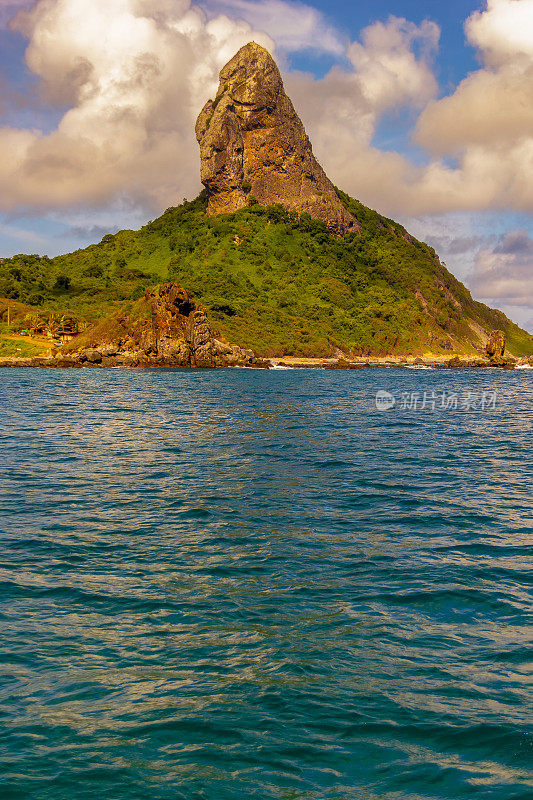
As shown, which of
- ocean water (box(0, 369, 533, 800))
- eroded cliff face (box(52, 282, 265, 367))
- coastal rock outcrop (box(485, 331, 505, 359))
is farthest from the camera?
coastal rock outcrop (box(485, 331, 505, 359))

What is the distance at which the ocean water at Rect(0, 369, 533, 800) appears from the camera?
6.57m

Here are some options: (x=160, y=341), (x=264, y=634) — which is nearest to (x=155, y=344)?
(x=160, y=341)

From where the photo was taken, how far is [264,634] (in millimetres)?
9539

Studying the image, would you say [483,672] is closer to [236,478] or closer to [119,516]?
[119,516]

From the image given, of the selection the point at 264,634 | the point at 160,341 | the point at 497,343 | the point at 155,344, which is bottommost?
the point at 264,634

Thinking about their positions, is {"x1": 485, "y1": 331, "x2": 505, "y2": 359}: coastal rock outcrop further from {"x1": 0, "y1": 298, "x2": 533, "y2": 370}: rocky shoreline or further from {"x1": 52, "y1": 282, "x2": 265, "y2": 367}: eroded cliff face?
{"x1": 52, "y1": 282, "x2": 265, "y2": 367}: eroded cliff face

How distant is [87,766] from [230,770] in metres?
1.58

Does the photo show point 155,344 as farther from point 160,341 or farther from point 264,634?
point 264,634

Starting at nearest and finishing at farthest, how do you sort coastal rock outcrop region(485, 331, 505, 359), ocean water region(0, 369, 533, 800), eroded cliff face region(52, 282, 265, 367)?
ocean water region(0, 369, 533, 800)
eroded cliff face region(52, 282, 265, 367)
coastal rock outcrop region(485, 331, 505, 359)

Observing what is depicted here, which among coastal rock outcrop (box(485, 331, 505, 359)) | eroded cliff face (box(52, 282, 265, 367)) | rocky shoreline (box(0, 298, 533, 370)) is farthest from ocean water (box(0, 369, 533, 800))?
coastal rock outcrop (box(485, 331, 505, 359))

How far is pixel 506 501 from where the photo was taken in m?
19.1

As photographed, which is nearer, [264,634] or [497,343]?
[264,634]

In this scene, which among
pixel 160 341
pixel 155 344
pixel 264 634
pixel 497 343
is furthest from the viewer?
pixel 497 343

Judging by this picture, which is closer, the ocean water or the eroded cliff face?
the ocean water
